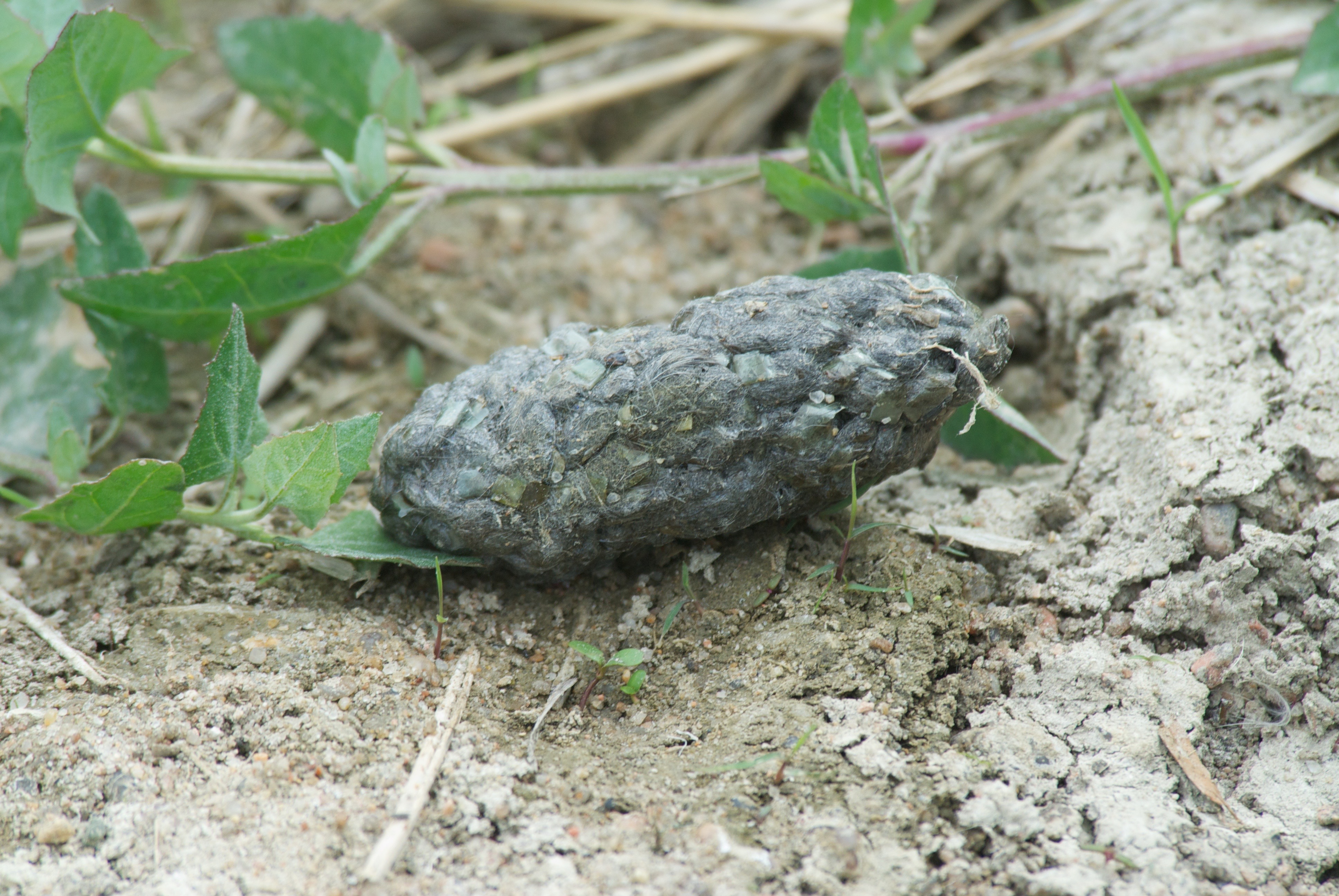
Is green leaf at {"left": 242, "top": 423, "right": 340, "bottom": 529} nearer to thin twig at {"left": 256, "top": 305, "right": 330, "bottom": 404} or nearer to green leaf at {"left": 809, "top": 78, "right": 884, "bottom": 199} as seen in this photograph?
thin twig at {"left": 256, "top": 305, "right": 330, "bottom": 404}

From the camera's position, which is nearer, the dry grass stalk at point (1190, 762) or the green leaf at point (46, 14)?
the dry grass stalk at point (1190, 762)

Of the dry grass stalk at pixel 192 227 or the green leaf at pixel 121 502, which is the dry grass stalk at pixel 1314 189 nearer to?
the green leaf at pixel 121 502

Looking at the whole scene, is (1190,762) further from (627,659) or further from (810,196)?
(810,196)

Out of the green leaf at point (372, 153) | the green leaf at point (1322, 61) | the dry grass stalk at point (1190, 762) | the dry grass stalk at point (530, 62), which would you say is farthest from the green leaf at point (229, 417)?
the green leaf at point (1322, 61)

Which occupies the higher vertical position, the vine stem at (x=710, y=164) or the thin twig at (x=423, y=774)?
the vine stem at (x=710, y=164)

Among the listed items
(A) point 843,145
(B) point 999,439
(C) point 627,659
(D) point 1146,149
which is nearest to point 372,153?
(A) point 843,145

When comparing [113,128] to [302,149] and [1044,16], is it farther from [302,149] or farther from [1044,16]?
[1044,16]
